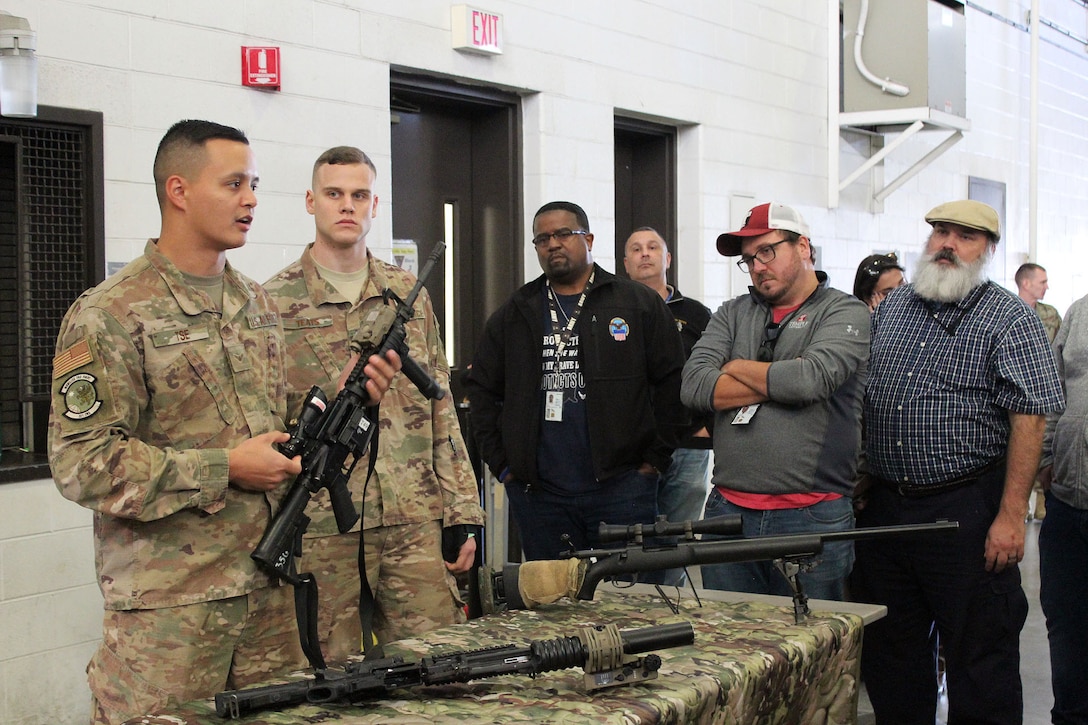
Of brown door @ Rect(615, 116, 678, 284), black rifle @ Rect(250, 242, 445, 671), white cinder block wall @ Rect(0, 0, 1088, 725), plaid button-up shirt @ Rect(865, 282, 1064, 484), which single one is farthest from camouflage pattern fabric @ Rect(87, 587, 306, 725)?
brown door @ Rect(615, 116, 678, 284)

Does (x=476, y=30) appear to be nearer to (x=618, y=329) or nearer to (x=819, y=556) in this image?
(x=618, y=329)

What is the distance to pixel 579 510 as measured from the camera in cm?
367

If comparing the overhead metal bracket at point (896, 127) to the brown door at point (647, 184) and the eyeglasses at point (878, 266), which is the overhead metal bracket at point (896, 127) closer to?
the brown door at point (647, 184)

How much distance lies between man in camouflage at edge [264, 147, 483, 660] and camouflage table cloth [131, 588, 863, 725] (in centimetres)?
55

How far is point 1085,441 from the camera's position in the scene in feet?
11.3

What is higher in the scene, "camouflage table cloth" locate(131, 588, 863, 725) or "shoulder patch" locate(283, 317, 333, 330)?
"shoulder patch" locate(283, 317, 333, 330)

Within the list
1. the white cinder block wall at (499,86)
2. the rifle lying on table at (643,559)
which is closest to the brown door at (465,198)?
the white cinder block wall at (499,86)

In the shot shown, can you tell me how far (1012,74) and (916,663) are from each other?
839 centimetres

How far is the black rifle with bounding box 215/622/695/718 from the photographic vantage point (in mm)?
1839

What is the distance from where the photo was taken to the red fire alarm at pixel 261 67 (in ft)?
13.6

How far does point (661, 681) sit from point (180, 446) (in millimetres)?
1092

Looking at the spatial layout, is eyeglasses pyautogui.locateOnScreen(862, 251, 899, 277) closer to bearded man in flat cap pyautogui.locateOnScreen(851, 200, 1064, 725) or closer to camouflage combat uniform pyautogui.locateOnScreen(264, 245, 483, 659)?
bearded man in flat cap pyautogui.locateOnScreen(851, 200, 1064, 725)

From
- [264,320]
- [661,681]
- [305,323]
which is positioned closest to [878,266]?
[305,323]

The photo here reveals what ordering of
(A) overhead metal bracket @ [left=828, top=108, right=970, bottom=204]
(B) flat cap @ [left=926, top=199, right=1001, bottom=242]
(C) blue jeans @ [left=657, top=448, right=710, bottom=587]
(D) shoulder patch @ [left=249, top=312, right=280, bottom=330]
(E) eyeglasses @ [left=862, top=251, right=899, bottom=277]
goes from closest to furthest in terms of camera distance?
(D) shoulder patch @ [left=249, top=312, right=280, bottom=330] < (B) flat cap @ [left=926, top=199, right=1001, bottom=242] < (C) blue jeans @ [left=657, top=448, right=710, bottom=587] < (E) eyeglasses @ [left=862, top=251, right=899, bottom=277] < (A) overhead metal bracket @ [left=828, top=108, right=970, bottom=204]
